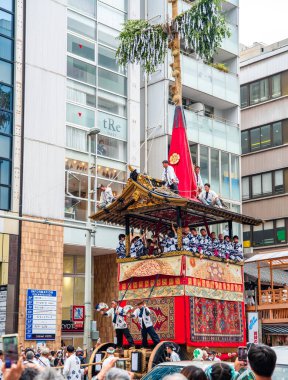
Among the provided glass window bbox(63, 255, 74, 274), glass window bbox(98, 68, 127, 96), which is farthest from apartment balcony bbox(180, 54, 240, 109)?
glass window bbox(63, 255, 74, 274)

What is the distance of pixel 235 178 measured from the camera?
123 ft

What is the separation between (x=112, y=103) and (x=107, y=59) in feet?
7.07

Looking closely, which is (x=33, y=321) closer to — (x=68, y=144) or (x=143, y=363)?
(x=68, y=144)

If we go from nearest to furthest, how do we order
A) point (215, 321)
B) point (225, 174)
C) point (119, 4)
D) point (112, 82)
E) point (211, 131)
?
point (215, 321) < point (112, 82) < point (119, 4) < point (211, 131) < point (225, 174)

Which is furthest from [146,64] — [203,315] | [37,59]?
[203,315]

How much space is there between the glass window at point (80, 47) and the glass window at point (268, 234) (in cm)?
1533

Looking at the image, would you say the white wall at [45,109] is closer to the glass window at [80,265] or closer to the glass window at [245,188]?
the glass window at [80,265]

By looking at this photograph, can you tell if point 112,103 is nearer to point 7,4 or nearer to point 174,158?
point 7,4

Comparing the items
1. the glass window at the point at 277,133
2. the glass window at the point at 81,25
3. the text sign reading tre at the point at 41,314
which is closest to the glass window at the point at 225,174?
the glass window at the point at 277,133

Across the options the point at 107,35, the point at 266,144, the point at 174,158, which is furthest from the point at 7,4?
the point at 266,144

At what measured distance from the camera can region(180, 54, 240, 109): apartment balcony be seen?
3556cm

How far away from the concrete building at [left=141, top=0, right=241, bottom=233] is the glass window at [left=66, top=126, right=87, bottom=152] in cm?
465

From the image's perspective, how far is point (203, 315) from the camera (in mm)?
20609

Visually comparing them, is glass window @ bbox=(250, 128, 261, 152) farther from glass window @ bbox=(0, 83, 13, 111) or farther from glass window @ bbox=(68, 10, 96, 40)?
glass window @ bbox=(0, 83, 13, 111)
